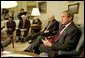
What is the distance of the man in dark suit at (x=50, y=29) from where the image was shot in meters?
2.18

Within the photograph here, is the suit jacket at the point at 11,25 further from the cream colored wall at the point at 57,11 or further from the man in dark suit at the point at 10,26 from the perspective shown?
the cream colored wall at the point at 57,11

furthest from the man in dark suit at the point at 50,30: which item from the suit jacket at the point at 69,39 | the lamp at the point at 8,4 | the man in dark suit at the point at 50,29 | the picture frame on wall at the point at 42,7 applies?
the lamp at the point at 8,4

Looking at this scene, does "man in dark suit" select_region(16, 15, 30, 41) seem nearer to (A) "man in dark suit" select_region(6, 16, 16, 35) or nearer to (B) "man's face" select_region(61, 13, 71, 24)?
(A) "man in dark suit" select_region(6, 16, 16, 35)

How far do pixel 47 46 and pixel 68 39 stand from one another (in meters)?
0.29

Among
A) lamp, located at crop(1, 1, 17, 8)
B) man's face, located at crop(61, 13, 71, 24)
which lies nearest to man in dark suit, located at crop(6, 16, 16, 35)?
lamp, located at crop(1, 1, 17, 8)

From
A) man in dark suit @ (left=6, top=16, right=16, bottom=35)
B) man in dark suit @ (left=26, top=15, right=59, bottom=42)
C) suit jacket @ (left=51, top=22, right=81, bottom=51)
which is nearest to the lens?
suit jacket @ (left=51, top=22, right=81, bottom=51)

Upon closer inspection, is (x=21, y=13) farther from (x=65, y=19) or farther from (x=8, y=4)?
(x=65, y=19)

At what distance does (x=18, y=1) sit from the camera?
6.45 ft

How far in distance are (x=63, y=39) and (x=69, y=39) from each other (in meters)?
0.11

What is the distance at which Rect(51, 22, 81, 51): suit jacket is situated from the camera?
1893 mm

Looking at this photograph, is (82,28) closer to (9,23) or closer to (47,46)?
(47,46)

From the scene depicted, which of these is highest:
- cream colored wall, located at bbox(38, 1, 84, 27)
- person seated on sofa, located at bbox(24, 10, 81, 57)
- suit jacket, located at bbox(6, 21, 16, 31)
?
cream colored wall, located at bbox(38, 1, 84, 27)

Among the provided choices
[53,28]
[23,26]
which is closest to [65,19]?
[53,28]

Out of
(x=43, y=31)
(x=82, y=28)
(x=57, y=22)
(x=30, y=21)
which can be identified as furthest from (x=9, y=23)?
(x=82, y=28)
